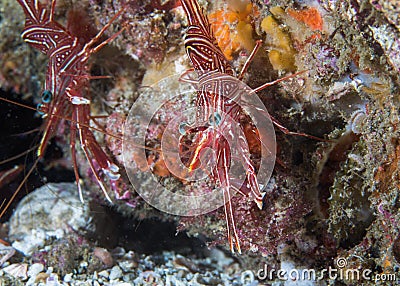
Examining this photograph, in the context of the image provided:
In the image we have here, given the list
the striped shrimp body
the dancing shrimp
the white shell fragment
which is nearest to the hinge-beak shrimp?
the striped shrimp body

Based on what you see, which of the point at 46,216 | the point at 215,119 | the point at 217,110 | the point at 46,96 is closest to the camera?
the point at 215,119

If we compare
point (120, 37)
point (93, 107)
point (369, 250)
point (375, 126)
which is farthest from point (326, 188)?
point (93, 107)

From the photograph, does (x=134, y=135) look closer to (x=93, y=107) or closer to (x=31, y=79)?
(x=93, y=107)

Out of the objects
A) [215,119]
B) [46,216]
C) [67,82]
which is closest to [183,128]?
[215,119]

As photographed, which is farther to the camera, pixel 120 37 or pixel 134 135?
pixel 120 37

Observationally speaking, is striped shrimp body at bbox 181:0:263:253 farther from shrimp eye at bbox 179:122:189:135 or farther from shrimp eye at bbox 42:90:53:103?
shrimp eye at bbox 42:90:53:103

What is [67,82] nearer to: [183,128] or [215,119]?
[183,128]
